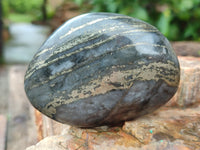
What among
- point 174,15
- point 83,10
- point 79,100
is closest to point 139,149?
point 79,100

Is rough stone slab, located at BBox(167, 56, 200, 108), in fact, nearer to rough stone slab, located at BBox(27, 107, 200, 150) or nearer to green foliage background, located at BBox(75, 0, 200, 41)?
rough stone slab, located at BBox(27, 107, 200, 150)

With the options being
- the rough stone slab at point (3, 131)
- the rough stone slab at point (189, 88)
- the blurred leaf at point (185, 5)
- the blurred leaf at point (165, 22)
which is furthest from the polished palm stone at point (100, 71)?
the blurred leaf at point (185, 5)

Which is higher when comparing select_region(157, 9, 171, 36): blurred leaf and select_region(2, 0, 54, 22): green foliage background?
select_region(2, 0, 54, 22): green foliage background

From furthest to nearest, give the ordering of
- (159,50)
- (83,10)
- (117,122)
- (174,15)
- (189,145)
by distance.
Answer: (83,10) → (174,15) → (117,122) → (159,50) → (189,145)

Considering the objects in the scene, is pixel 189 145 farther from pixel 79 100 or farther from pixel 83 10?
pixel 83 10

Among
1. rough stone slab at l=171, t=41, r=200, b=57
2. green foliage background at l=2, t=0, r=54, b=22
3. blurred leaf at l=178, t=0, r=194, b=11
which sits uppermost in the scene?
green foliage background at l=2, t=0, r=54, b=22

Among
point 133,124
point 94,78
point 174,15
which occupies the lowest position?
point 133,124

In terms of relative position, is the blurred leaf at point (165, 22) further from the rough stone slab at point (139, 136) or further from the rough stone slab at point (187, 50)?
the rough stone slab at point (139, 136)

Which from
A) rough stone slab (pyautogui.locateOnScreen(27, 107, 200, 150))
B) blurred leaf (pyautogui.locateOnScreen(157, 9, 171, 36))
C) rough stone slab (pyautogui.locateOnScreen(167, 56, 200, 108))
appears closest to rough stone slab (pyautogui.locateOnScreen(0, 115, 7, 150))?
rough stone slab (pyautogui.locateOnScreen(27, 107, 200, 150))
